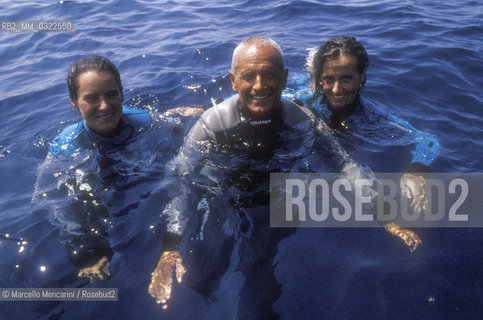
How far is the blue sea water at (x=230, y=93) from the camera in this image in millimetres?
2551

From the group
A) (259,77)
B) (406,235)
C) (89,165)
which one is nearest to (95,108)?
(89,165)

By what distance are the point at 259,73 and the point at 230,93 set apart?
333cm

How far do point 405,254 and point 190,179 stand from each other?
2262mm

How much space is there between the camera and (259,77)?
10.1 ft

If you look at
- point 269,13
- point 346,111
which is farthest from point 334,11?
point 346,111

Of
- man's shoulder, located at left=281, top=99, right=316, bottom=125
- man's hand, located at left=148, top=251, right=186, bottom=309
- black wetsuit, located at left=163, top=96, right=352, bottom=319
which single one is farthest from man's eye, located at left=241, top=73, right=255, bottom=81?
man's hand, located at left=148, top=251, right=186, bottom=309

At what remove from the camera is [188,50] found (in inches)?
319

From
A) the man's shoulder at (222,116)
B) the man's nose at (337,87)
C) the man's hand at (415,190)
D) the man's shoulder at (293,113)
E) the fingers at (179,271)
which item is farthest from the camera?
the man's nose at (337,87)

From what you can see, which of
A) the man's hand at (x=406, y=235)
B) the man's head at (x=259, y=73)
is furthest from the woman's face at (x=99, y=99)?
the man's hand at (x=406, y=235)

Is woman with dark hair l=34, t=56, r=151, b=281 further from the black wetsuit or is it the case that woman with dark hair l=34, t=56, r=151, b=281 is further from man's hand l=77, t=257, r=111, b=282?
the black wetsuit

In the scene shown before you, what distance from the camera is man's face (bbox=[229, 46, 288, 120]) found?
3064 millimetres

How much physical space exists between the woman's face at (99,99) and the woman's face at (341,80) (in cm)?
245

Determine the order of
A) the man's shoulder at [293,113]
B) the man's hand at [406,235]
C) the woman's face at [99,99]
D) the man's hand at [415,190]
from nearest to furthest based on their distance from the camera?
1. the man's hand at [406,235]
2. the man's hand at [415,190]
3. the woman's face at [99,99]
4. the man's shoulder at [293,113]

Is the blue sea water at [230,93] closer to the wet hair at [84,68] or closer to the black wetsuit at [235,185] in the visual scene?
the black wetsuit at [235,185]
